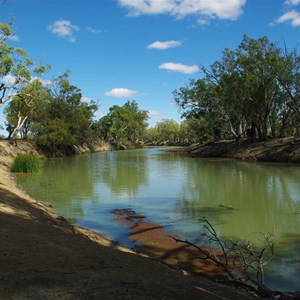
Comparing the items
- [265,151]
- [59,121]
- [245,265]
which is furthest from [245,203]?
[59,121]

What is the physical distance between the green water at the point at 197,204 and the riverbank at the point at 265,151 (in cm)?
1169

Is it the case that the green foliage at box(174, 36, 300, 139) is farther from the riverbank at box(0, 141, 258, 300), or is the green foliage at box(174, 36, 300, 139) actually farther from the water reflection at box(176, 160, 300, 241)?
the riverbank at box(0, 141, 258, 300)

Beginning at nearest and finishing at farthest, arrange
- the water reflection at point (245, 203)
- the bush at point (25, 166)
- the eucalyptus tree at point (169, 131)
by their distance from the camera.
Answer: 1. the water reflection at point (245, 203)
2. the bush at point (25, 166)
3. the eucalyptus tree at point (169, 131)

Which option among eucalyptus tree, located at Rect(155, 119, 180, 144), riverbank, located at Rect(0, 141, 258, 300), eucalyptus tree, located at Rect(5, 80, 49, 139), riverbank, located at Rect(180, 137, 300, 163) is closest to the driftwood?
riverbank, located at Rect(0, 141, 258, 300)

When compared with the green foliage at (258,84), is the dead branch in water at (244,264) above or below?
below

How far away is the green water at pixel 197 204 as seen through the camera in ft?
34.7

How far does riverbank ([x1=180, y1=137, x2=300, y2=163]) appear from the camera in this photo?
37.6 metres

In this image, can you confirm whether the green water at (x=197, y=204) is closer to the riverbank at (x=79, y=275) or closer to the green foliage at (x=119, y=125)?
the riverbank at (x=79, y=275)

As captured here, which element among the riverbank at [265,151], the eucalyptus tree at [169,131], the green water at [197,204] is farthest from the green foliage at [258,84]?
the eucalyptus tree at [169,131]

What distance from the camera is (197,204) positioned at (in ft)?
52.5

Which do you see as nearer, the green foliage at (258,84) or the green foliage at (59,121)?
the green foliage at (258,84)

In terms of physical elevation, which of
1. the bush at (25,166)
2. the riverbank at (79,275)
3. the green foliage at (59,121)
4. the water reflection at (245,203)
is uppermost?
the green foliage at (59,121)

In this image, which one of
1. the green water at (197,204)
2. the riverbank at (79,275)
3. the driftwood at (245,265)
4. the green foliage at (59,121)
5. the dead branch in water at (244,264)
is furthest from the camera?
the green foliage at (59,121)

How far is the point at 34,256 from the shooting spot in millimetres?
5809
